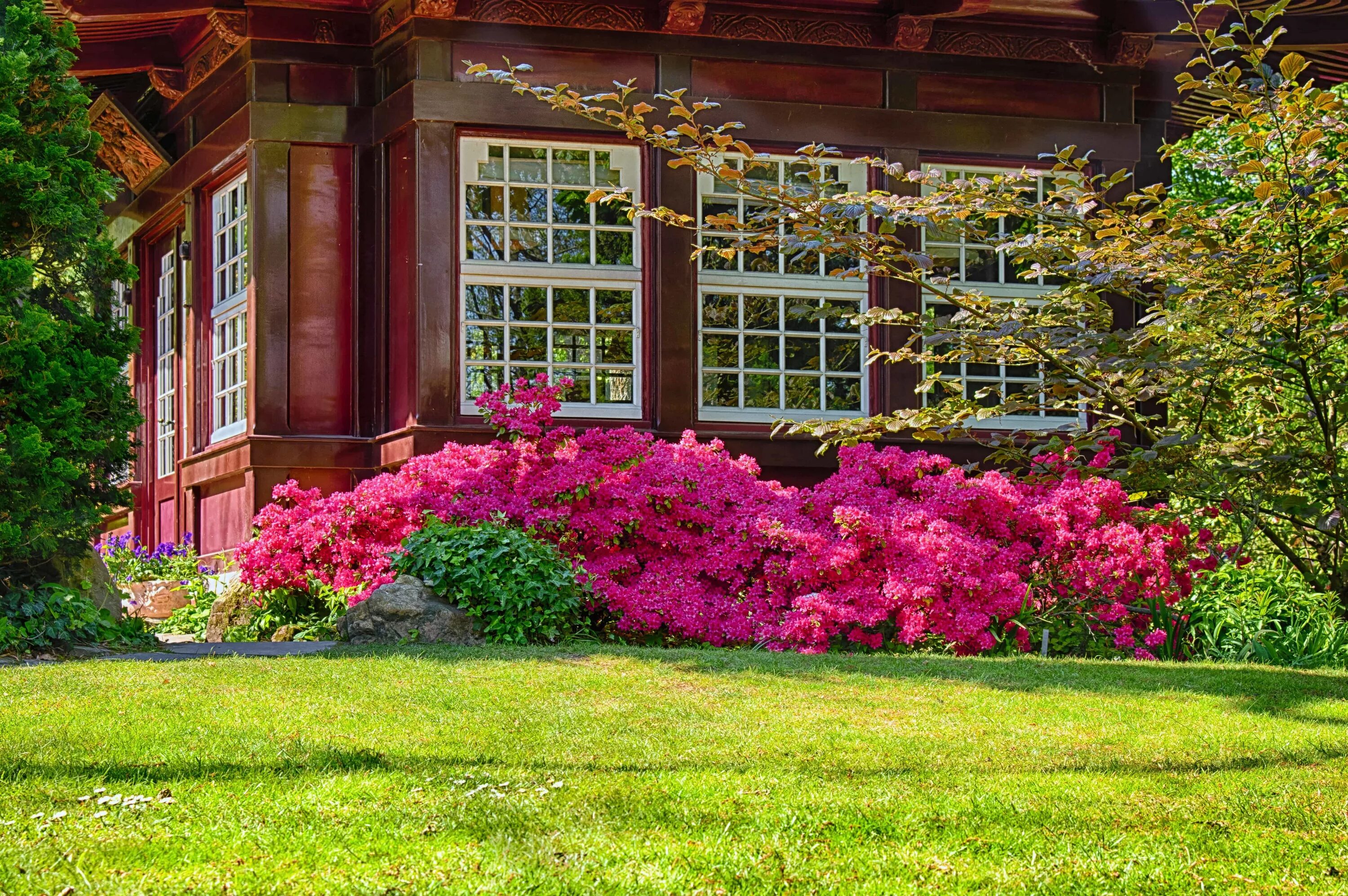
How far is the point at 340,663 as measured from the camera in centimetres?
706

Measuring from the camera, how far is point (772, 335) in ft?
39.2

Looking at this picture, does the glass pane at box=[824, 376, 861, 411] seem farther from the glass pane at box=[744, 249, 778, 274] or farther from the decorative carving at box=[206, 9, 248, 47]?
the decorative carving at box=[206, 9, 248, 47]

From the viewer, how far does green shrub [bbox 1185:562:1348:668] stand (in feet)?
28.3

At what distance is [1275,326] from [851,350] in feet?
22.7

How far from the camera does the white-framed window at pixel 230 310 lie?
12.2 metres

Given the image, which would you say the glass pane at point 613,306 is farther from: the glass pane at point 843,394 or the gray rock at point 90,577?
the gray rock at point 90,577

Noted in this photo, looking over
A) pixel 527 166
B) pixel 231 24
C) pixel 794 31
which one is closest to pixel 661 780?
pixel 527 166

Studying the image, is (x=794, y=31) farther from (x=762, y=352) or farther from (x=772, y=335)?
(x=762, y=352)

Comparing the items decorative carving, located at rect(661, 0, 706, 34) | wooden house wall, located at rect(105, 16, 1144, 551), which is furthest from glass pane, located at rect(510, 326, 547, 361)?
decorative carving, located at rect(661, 0, 706, 34)

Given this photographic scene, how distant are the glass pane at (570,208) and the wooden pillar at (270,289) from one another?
207 cm

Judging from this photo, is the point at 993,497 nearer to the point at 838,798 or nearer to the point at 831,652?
the point at 831,652

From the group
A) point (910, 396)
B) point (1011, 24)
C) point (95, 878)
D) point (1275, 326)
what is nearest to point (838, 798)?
point (95, 878)

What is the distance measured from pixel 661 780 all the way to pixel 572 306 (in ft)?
24.6

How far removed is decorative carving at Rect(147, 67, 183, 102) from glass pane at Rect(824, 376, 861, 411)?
635 cm
